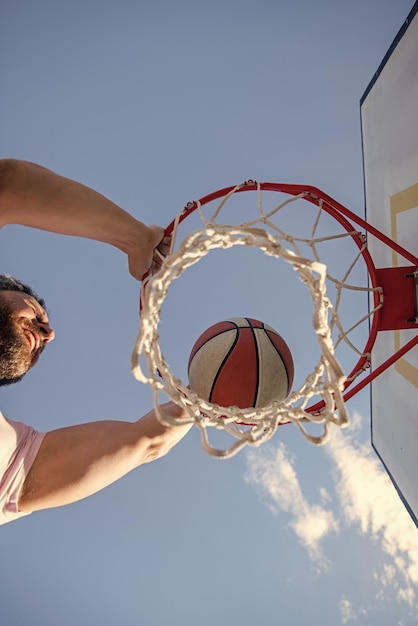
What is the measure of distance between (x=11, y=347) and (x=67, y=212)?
0.73 m

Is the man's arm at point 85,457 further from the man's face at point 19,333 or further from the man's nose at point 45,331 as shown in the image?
the man's nose at point 45,331

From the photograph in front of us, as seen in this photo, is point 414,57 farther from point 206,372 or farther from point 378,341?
point 206,372

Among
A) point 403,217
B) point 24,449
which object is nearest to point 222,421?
point 24,449

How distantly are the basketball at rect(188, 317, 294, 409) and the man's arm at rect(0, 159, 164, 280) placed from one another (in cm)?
58

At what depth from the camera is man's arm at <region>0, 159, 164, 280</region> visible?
2.03 m

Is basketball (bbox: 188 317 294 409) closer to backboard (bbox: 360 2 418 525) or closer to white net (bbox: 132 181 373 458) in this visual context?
white net (bbox: 132 181 373 458)

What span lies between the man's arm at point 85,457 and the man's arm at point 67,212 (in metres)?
0.83

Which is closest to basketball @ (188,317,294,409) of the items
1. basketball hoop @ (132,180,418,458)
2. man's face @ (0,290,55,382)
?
basketball hoop @ (132,180,418,458)

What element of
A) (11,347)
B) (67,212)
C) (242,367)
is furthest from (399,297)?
(11,347)

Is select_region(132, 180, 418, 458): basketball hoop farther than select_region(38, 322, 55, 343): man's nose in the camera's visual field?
No

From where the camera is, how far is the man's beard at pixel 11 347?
Answer: 90.6 inches

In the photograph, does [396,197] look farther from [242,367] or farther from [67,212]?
[67,212]

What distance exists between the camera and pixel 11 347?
7.61 feet

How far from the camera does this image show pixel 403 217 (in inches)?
105
